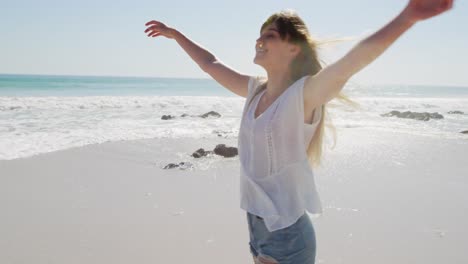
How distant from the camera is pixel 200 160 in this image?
333 inches

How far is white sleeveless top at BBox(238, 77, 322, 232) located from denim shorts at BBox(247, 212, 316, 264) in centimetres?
6

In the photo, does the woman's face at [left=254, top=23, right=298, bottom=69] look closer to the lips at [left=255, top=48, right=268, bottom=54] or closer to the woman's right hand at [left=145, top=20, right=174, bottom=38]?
the lips at [left=255, top=48, right=268, bottom=54]

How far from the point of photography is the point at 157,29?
2891 mm

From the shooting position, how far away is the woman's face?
2.04 metres

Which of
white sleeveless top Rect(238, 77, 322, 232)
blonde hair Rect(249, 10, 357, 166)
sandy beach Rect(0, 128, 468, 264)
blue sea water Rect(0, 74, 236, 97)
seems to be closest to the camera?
white sleeveless top Rect(238, 77, 322, 232)

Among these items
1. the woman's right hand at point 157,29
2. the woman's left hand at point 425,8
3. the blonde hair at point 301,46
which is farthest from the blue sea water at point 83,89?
the woman's left hand at point 425,8

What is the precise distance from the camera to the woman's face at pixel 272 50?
204 cm

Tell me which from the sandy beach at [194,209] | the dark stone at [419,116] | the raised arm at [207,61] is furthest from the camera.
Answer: the dark stone at [419,116]

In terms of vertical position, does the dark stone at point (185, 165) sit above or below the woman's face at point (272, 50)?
below

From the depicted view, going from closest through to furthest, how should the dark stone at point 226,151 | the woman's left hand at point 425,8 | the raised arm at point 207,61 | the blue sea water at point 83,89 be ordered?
the woman's left hand at point 425,8 < the raised arm at point 207,61 < the dark stone at point 226,151 < the blue sea water at point 83,89

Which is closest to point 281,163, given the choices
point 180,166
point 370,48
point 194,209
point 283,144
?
point 283,144

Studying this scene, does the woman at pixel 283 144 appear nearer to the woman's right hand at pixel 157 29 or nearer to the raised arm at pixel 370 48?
the raised arm at pixel 370 48

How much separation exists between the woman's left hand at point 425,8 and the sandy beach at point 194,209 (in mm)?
3179

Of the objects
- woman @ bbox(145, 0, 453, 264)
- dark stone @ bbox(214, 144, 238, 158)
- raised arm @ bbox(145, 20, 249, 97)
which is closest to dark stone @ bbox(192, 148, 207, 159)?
dark stone @ bbox(214, 144, 238, 158)
